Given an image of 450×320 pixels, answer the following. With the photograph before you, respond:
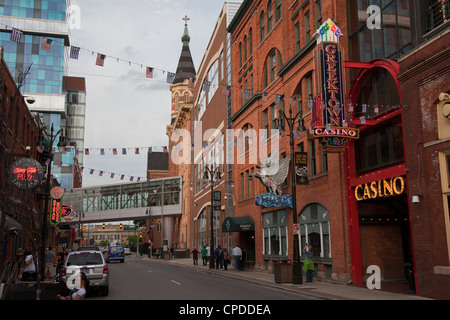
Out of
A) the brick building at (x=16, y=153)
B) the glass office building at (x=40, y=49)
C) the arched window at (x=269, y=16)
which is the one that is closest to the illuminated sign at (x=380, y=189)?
the brick building at (x=16, y=153)

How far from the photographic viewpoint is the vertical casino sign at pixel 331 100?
1978 cm

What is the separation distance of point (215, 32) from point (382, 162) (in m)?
35.8

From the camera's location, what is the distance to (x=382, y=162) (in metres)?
19.6

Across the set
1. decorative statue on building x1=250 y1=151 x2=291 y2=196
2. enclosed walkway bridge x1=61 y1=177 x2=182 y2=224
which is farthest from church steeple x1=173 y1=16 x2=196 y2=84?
decorative statue on building x1=250 y1=151 x2=291 y2=196

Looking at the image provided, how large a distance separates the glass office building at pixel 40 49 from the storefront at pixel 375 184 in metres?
81.1

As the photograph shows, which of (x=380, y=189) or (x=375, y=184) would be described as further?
(x=375, y=184)

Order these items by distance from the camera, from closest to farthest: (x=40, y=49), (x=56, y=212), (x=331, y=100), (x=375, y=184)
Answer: (x=375, y=184), (x=331, y=100), (x=56, y=212), (x=40, y=49)

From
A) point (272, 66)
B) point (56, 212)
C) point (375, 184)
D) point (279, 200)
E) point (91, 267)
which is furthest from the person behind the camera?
point (56, 212)

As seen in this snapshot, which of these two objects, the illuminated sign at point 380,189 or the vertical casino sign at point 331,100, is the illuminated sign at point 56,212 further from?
the illuminated sign at point 380,189

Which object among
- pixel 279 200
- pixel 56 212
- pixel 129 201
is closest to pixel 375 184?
pixel 279 200

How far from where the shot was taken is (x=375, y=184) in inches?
764

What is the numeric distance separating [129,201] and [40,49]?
Answer: 42750 millimetres

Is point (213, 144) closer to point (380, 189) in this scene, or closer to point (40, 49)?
point (380, 189)
